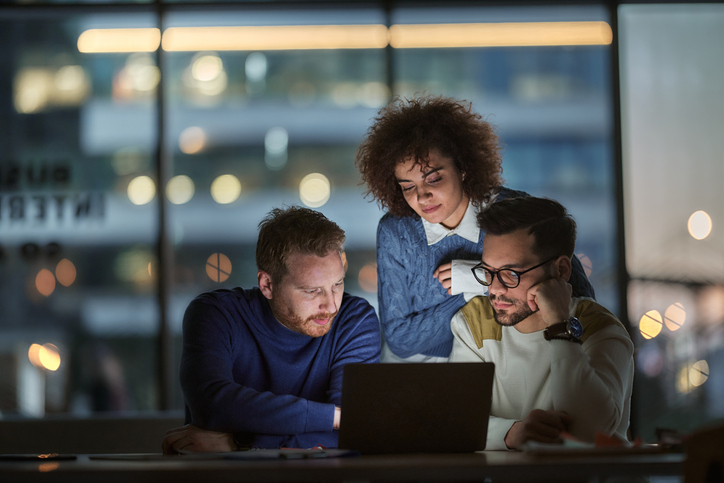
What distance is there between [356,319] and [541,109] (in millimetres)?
2297

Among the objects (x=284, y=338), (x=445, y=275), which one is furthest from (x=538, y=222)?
(x=284, y=338)

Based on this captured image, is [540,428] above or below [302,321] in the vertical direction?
below

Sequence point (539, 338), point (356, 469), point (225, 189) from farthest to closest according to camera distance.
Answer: point (225, 189)
point (539, 338)
point (356, 469)

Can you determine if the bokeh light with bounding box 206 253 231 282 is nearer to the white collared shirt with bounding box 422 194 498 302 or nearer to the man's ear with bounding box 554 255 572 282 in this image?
the white collared shirt with bounding box 422 194 498 302

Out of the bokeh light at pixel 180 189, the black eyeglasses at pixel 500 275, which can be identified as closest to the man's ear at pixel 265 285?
the black eyeglasses at pixel 500 275

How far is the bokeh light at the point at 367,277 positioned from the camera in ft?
12.3

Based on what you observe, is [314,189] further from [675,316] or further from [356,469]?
[356,469]

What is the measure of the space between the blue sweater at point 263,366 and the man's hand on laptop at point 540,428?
56 cm

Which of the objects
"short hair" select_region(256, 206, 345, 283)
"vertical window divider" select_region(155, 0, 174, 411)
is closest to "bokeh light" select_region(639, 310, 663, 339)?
"short hair" select_region(256, 206, 345, 283)

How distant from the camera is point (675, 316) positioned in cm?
383

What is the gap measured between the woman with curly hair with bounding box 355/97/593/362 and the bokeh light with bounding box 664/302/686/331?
1.79 meters

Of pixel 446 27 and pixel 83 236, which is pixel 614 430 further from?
pixel 83 236

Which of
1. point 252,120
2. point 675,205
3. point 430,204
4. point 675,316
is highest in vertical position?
point 252,120

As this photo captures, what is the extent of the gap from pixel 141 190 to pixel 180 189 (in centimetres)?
23
